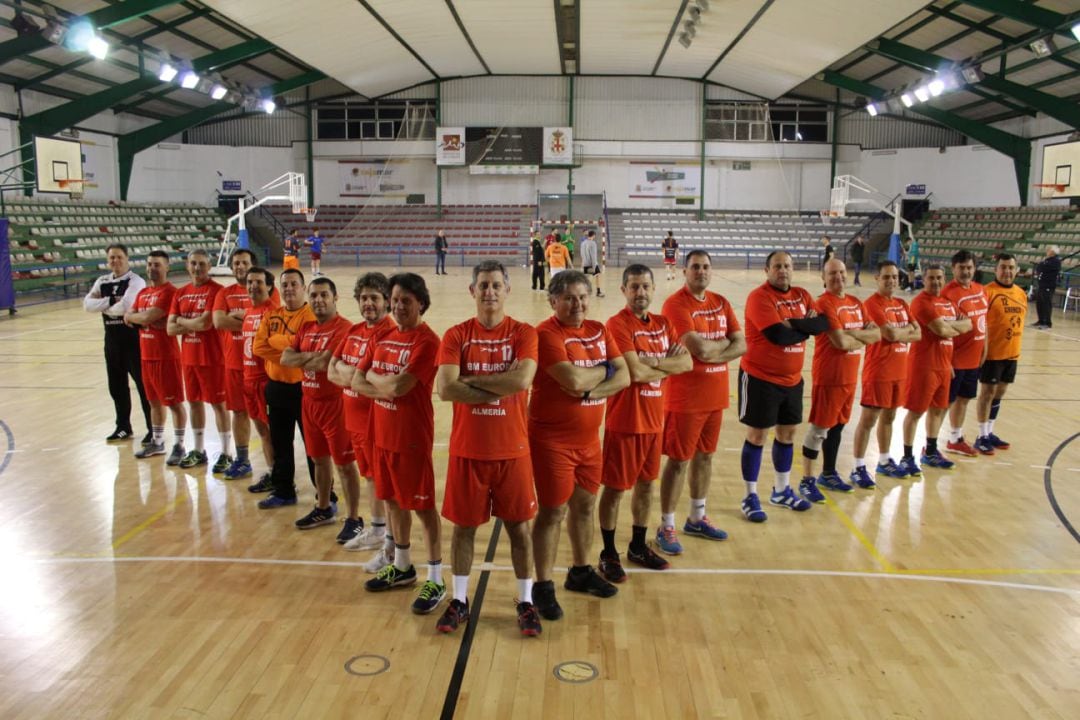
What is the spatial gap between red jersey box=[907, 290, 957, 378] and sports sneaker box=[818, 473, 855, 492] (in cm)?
120

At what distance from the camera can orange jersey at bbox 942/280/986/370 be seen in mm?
7289

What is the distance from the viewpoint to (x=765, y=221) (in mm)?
37062

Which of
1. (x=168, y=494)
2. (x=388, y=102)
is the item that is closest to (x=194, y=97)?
(x=388, y=102)

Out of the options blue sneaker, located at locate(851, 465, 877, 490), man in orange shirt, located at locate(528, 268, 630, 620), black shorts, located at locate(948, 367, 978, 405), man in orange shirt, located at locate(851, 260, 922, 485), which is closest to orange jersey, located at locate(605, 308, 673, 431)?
man in orange shirt, located at locate(528, 268, 630, 620)

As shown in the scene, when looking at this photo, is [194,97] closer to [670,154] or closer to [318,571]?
[670,154]

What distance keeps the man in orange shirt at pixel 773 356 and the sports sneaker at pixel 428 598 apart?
8.49 ft

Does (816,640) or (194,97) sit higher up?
(194,97)

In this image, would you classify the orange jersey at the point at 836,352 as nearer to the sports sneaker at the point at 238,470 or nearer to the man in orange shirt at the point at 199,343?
the sports sneaker at the point at 238,470

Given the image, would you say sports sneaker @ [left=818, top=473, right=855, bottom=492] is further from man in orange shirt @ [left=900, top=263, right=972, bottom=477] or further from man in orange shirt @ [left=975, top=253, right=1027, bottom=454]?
man in orange shirt @ [left=975, top=253, right=1027, bottom=454]

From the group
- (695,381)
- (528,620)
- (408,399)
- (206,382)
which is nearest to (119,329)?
(206,382)

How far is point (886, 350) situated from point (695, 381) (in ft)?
7.52

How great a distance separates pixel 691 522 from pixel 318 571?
2.56m

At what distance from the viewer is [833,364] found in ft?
20.6

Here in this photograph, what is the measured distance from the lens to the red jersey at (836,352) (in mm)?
6252
